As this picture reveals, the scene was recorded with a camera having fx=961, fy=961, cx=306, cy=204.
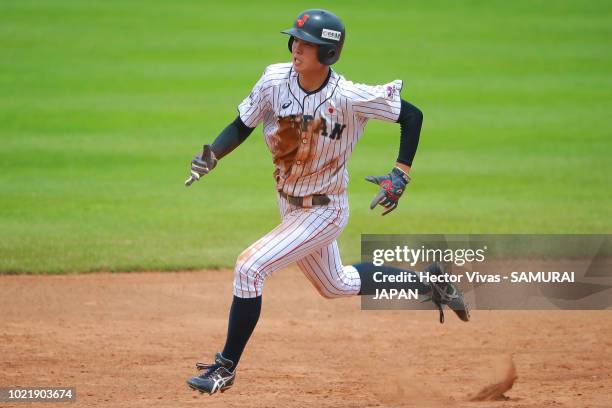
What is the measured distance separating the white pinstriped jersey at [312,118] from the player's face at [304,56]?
12 cm

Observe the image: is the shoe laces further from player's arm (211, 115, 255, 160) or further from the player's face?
the player's face

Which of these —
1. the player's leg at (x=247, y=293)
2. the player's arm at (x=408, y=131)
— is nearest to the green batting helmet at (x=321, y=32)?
the player's arm at (x=408, y=131)

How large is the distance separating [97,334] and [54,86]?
910 cm

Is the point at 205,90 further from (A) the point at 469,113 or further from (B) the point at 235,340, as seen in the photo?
(B) the point at 235,340

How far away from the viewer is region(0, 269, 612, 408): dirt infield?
5.73 meters

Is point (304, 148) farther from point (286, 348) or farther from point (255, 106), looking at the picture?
point (286, 348)

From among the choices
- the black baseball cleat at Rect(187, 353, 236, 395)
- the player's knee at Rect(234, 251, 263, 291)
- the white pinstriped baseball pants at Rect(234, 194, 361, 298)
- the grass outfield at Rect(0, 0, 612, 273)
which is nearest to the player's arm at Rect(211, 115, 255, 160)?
the white pinstriped baseball pants at Rect(234, 194, 361, 298)

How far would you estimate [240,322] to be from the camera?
5016 mm

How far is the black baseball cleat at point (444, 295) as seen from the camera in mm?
6035

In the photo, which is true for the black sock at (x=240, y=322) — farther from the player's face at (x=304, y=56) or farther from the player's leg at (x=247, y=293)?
the player's face at (x=304, y=56)

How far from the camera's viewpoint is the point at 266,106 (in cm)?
528

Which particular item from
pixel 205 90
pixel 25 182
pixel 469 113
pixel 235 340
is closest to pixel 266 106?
pixel 235 340

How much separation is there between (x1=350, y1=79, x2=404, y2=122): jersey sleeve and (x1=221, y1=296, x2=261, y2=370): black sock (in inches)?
45.3

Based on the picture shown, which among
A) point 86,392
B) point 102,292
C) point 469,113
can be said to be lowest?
point 86,392
